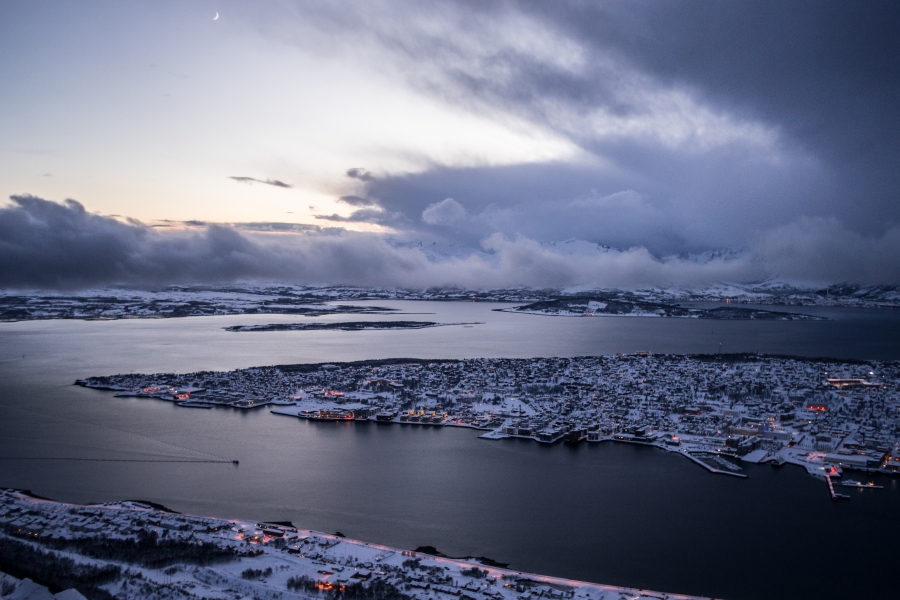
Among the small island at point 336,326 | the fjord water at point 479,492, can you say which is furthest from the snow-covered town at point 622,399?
the small island at point 336,326

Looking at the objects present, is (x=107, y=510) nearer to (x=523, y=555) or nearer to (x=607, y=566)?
(x=523, y=555)

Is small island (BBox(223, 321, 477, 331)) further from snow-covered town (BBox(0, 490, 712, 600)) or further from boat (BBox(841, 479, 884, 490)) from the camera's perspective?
boat (BBox(841, 479, 884, 490))

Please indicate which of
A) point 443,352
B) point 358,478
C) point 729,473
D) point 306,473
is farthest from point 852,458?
point 443,352

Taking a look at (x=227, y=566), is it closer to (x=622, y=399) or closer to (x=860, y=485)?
(x=860, y=485)

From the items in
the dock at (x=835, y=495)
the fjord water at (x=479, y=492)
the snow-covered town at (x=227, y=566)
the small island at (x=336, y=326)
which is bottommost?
the fjord water at (x=479, y=492)

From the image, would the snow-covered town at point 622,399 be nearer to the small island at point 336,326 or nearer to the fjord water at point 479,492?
the fjord water at point 479,492

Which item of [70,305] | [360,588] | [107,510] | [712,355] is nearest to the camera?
[360,588]

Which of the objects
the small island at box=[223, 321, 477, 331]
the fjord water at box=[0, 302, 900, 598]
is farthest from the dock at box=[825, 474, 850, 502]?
the small island at box=[223, 321, 477, 331]
